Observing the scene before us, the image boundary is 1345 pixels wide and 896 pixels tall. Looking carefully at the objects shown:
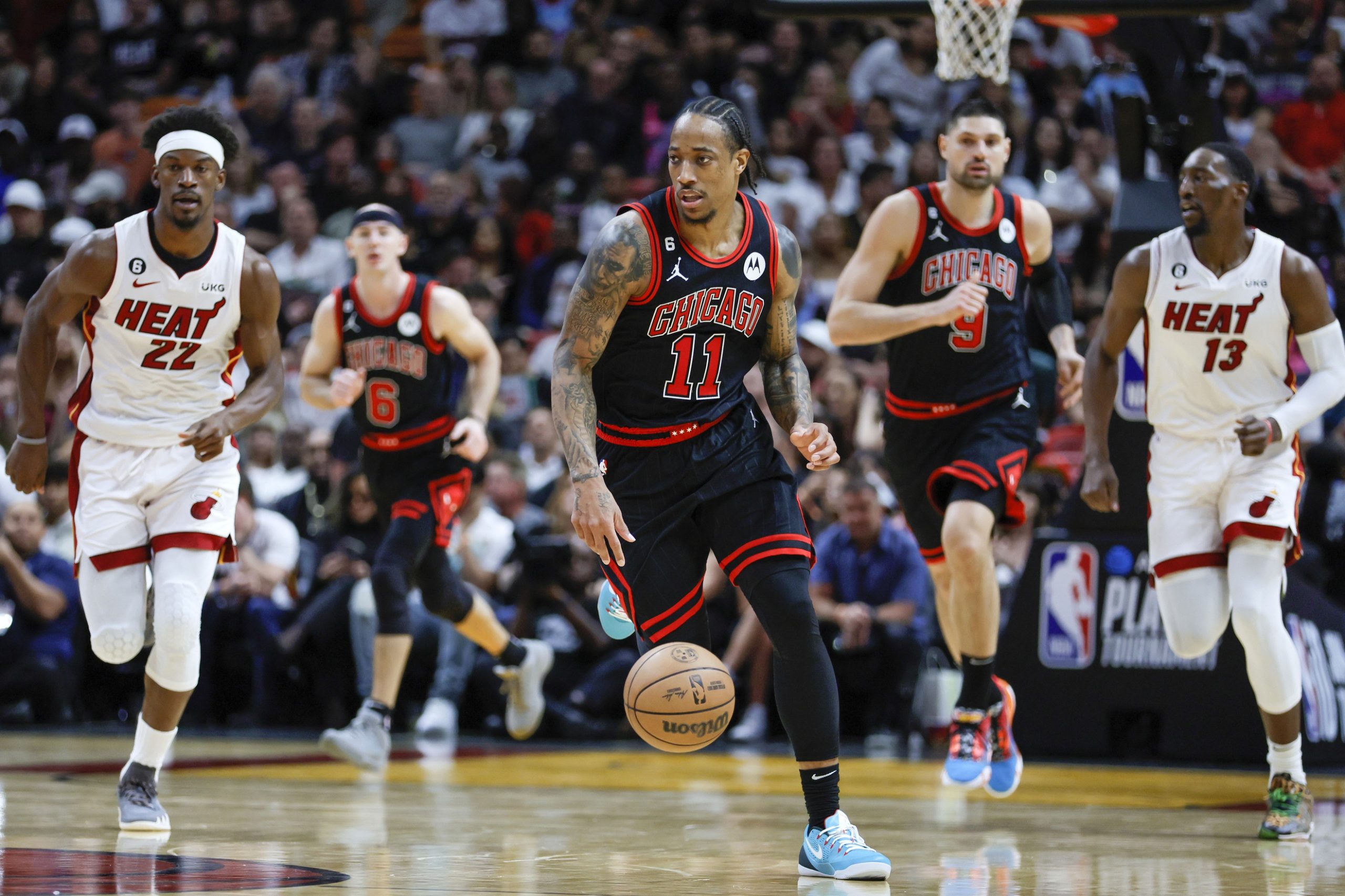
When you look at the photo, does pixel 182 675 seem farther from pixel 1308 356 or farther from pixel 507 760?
pixel 1308 356

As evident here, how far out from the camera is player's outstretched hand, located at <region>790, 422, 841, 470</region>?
5.04 metres

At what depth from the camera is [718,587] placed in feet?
35.4

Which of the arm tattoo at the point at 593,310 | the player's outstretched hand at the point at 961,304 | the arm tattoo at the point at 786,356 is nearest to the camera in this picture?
the arm tattoo at the point at 593,310

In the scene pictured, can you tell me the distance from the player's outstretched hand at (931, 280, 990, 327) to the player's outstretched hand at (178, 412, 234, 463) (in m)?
2.74

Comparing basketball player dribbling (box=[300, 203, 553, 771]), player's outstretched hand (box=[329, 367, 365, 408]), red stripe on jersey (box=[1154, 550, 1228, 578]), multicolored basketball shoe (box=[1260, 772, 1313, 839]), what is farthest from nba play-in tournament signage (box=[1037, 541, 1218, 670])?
player's outstretched hand (box=[329, 367, 365, 408])

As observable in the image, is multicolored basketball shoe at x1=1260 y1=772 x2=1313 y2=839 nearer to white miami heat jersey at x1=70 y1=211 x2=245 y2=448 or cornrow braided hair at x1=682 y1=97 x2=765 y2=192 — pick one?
cornrow braided hair at x1=682 y1=97 x2=765 y2=192

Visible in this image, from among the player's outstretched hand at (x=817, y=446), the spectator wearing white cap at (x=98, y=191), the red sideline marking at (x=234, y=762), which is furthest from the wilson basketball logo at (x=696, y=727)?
the spectator wearing white cap at (x=98, y=191)

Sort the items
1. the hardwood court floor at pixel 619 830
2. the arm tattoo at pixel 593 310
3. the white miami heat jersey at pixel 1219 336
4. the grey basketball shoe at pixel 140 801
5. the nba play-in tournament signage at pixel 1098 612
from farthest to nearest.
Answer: the nba play-in tournament signage at pixel 1098 612 → the white miami heat jersey at pixel 1219 336 → the grey basketball shoe at pixel 140 801 → the arm tattoo at pixel 593 310 → the hardwood court floor at pixel 619 830

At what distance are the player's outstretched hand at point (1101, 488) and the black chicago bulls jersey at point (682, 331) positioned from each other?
78.1 inches

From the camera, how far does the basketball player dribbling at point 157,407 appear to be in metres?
6.19

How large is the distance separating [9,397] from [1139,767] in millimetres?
9089

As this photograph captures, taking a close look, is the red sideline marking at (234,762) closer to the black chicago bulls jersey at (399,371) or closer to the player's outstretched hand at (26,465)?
the black chicago bulls jersey at (399,371)

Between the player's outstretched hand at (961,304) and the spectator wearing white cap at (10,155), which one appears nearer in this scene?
the player's outstretched hand at (961,304)

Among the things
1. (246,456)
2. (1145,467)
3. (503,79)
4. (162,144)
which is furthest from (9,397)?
(1145,467)
